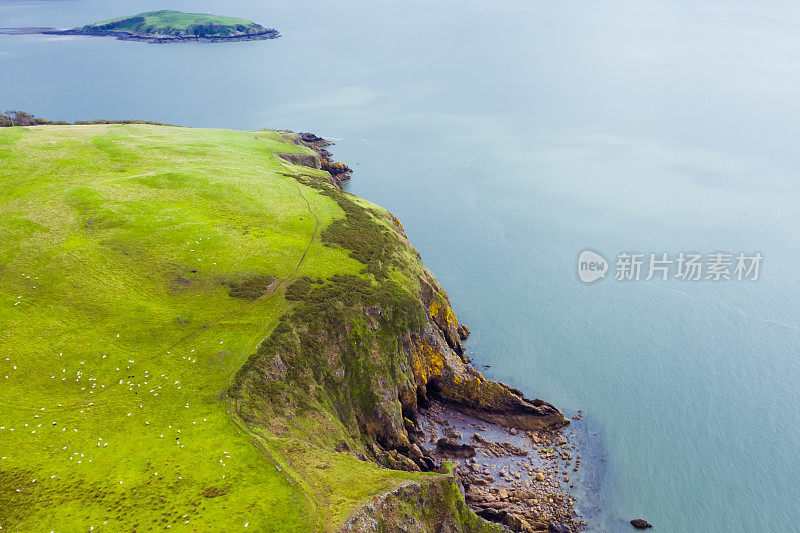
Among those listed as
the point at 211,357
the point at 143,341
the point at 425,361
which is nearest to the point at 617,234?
the point at 425,361

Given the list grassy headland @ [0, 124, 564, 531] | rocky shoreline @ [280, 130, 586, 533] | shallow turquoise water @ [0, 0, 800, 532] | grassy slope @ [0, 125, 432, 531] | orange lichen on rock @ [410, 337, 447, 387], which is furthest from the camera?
orange lichen on rock @ [410, 337, 447, 387]

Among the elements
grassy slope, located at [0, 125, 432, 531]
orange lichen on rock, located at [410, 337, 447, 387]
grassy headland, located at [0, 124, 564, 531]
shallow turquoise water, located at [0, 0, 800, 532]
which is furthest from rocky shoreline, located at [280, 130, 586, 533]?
grassy slope, located at [0, 125, 432, 531]

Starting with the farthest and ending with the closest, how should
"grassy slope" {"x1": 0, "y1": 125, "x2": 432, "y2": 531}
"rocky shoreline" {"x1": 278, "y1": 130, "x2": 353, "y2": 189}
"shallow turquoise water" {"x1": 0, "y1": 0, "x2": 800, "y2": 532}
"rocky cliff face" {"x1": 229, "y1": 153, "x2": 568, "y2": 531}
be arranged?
1. "rocky shoreline" {"x1": 278, "y1": 130, "x2": 353, "y2": 189}
2. "shallow turquoise water" {"x1": 0, "y1": 0, "x2": 800, "y2": 532}
3. "rocky cliff face" {"x1": 229, "y1": 153, "x2": 568, "y2": 531}
4. "grassy slope" {"x1": 0, "y1": 125, "x2": 432, "y2": 531}

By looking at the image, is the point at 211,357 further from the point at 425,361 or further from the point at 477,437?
the point at 477,437

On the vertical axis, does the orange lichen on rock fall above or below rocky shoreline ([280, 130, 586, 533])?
above

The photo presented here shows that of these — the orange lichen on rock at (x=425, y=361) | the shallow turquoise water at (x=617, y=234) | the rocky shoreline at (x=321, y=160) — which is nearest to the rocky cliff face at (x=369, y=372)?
the orange lichen on rock at (x=425, y=361)

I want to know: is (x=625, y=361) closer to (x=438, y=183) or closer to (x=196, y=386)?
(x=196, y=386)

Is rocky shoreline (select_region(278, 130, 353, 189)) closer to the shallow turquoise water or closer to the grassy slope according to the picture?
the shallow turquoise water

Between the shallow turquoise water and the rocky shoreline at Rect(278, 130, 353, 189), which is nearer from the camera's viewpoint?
the shallow turquoise water
